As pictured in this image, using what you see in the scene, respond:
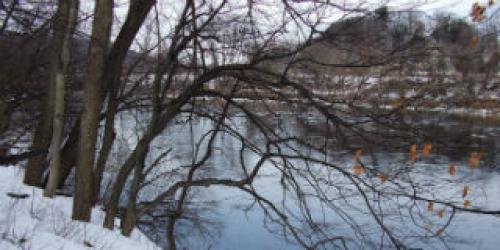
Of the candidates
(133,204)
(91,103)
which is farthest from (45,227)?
(133,204)

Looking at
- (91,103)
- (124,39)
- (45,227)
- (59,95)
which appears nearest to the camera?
(45,227)

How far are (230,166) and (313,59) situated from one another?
9906 millimetres

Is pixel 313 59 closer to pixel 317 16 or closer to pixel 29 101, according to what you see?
pixel 317 16

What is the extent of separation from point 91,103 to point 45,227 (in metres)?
2.03

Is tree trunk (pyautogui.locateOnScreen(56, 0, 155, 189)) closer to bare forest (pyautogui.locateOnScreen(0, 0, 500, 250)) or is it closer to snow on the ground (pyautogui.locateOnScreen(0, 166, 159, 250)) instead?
bare forest (pyautogui.locateOnScreen(0, 0, 500, 250))

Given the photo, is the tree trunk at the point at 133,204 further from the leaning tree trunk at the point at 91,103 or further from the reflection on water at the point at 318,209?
the reflection on water at the point at 318,209

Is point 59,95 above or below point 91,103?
above

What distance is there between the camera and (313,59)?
7.68 m

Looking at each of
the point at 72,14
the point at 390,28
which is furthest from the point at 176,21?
the point at 390,28

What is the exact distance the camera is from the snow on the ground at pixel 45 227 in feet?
16.3

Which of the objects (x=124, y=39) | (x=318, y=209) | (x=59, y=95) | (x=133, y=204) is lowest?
(x=318, y=209)

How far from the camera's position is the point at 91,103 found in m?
7.54

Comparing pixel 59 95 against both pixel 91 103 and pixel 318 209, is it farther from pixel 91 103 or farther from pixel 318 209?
pixel 318 209

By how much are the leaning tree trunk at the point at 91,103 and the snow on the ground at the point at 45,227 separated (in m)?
0.30
